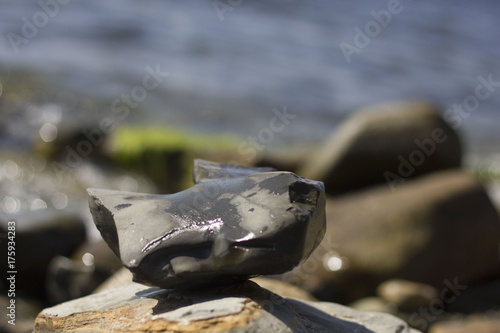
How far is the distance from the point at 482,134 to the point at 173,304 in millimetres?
11648

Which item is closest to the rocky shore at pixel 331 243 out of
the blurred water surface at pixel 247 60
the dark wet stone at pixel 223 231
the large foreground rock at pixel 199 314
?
the large foreground rock at pixel 199 314

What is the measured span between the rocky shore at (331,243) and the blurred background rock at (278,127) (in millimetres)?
21

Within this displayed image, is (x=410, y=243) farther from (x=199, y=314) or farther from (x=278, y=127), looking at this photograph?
(x=278, y=127)

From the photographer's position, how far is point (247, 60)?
1583 cm

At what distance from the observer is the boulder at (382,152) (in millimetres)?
7602

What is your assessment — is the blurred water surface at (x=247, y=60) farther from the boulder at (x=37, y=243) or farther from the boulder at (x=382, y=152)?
the boulder at (x=37, y=243)

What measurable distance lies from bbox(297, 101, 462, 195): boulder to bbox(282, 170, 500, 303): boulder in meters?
1.00

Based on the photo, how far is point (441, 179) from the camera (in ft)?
22.0

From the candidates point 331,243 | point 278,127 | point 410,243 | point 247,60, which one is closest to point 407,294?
point 410,243

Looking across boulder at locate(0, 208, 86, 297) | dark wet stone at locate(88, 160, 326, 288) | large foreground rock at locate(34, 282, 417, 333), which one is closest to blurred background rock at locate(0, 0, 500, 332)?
boulder at locate(0, 208, 86, 297)

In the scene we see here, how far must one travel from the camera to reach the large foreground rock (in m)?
2.62

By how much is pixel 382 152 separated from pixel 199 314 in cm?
535

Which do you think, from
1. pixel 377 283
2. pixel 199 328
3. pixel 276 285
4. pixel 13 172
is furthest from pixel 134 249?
pixel 13 172

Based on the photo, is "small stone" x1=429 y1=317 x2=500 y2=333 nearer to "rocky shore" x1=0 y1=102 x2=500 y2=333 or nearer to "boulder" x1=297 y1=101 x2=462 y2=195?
"rocky shore" x1=0 y1=102 x2=500 y2=333
